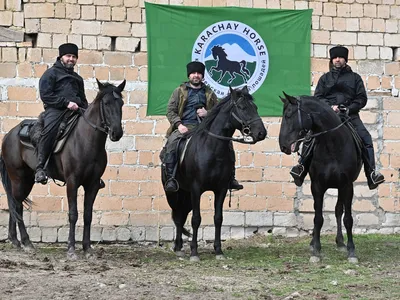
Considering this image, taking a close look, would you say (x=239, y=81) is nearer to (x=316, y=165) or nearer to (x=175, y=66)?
(x=175, y=66)

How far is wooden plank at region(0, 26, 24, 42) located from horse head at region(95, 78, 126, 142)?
3340 mm

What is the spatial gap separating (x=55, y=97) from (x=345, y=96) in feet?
11.8

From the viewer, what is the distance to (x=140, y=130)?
1351cm

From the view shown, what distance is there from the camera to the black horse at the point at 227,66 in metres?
13.7

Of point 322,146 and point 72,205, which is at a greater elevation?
point 322,146

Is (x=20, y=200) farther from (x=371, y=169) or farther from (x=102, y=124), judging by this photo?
(x=371, y=169)

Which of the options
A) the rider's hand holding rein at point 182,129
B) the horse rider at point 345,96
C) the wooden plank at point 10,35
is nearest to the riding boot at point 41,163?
the rider's hand holding rein at point 182,129

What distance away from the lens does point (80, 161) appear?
10.7 m

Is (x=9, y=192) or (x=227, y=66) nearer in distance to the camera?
(x=9, y=192)

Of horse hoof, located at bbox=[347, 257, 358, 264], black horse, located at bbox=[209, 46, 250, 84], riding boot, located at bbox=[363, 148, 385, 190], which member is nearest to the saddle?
black horse, located at bbox=[209, 46, 250, 84]

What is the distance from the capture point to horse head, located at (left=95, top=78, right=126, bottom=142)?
10.2 m

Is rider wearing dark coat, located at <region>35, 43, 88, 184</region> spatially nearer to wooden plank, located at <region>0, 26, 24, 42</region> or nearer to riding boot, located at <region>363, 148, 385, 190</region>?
wooden plank, located at <region>0, 26, 24, 42</region>

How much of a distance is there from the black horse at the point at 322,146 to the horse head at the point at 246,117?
263mm

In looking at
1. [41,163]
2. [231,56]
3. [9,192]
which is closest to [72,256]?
[41,163]
